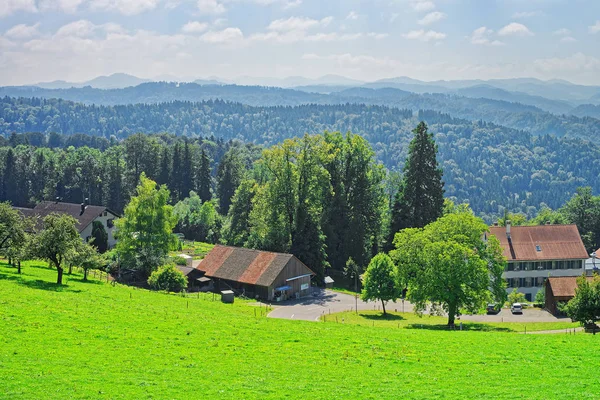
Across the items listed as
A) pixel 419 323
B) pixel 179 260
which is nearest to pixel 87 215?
pixel 179 260

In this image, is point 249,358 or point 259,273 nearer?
point 249,358

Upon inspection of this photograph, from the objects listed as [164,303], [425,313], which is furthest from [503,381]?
[425,313]

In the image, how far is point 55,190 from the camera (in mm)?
131875

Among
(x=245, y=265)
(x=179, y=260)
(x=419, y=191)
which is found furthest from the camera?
(x=419, y=191)

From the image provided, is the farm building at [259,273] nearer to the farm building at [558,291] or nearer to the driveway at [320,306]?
the driveway at [320,306]

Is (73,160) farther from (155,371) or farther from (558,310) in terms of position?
(155,371)

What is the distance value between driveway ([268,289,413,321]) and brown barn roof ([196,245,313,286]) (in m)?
3.63

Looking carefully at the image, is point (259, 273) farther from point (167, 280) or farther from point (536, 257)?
point (536, 257)

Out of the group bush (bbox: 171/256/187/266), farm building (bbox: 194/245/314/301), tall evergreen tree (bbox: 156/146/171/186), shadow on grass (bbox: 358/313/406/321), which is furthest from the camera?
tall evergreen tree (bbox: 156/146/171/186)

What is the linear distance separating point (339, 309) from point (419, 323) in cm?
1103

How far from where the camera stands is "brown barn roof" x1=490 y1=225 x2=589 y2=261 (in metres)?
75.4

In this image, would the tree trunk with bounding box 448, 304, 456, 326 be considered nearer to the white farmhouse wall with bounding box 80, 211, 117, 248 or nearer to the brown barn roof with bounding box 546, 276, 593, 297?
the brown barn roof with bounding box 546, 276, 593, 297

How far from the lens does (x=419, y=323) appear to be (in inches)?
1992

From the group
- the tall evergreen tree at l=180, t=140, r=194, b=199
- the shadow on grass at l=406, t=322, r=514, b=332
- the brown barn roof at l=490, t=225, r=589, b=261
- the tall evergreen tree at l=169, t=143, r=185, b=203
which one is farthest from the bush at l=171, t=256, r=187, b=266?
the tall evergreen tree at l=180, t=140, r=194, b=199
